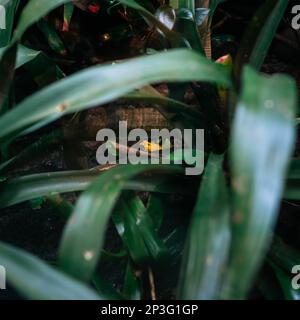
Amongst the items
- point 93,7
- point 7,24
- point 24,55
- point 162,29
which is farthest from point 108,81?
point 93,7

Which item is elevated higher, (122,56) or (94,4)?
(94,4)

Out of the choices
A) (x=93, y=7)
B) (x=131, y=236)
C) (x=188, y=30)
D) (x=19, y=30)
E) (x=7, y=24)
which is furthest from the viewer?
(x=93, y=7)

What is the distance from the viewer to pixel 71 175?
2.60ft

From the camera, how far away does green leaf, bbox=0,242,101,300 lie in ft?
1.54

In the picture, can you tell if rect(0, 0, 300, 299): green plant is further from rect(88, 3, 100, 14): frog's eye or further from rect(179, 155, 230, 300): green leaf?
rect(88, 3, 100, 14): frog's eye

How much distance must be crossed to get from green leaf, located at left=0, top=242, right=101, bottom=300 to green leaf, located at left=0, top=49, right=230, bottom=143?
0.57 ft

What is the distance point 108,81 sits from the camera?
494mm

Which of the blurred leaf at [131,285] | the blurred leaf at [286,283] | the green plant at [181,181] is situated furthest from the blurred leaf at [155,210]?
the blurred leaf at [286,283]

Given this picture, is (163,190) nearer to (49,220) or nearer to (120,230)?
(120,230)

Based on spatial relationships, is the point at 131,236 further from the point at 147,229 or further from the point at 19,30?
the point at 19,30

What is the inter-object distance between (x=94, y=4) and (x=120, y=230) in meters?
0.72

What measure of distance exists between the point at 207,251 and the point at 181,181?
1.03 feet

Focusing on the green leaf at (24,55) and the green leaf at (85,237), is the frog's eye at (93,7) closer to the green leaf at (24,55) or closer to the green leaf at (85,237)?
the green leaf at (24,55)

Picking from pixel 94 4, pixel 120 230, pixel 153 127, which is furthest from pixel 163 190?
pixel 94 4
